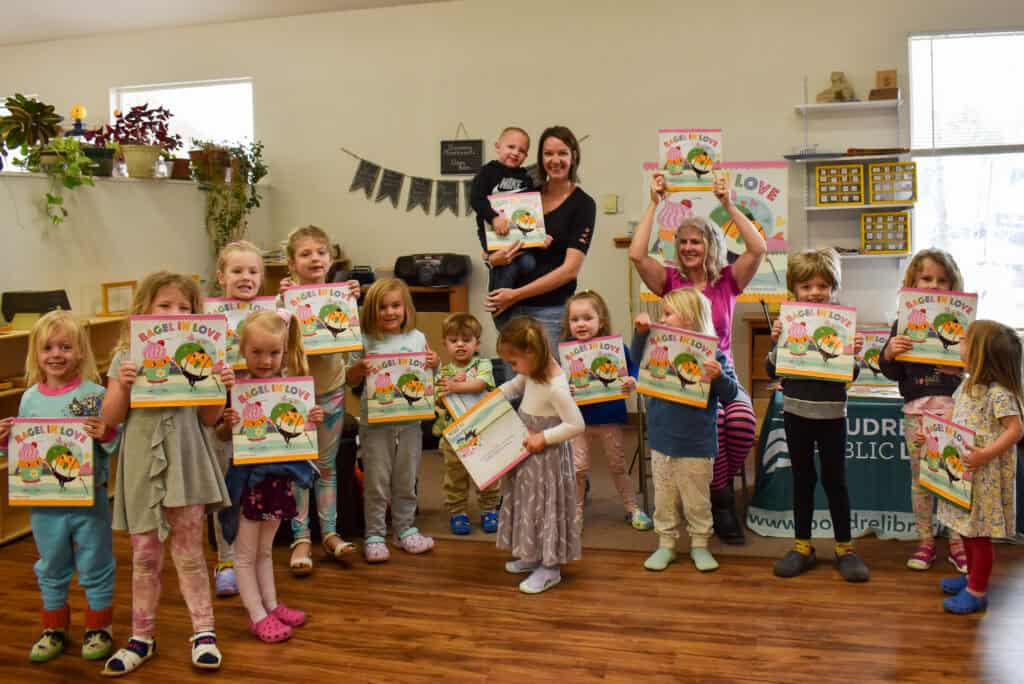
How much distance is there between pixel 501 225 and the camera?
3613 millimetres

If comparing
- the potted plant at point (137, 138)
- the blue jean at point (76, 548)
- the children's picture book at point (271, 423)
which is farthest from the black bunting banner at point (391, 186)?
the blue jean at point (76, 548)

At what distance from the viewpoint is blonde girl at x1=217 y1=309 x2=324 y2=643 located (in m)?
Answer: 2.82

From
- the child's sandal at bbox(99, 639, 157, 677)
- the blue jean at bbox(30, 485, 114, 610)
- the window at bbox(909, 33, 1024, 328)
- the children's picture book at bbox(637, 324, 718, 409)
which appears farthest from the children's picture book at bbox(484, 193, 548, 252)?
the window at bbox(909, 33, 1024, 328)

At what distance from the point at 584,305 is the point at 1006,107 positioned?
370 cm

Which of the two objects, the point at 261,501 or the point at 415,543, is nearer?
Result: the point at 261,501

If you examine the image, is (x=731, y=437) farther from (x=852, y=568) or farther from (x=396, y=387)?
(x=396, y=387)

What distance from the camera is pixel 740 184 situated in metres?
5.74

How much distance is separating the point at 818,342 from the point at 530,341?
3.23 ft

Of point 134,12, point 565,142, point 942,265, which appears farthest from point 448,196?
point 942,265

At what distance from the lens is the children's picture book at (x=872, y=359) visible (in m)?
3.80

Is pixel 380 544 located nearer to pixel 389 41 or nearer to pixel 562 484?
pixel 562 484

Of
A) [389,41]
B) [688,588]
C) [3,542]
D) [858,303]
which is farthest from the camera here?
[389,41]

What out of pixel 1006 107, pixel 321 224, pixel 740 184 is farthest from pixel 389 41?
pixel 1006 107

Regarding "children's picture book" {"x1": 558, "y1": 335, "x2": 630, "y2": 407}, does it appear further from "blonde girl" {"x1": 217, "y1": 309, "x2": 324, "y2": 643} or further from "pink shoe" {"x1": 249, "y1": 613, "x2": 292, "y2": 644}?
"pink shoe" {"x1": 249, "y1": 613, "x2": 292, "y2": 644}
